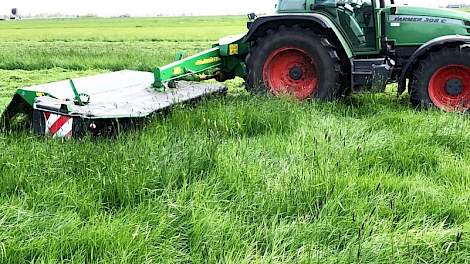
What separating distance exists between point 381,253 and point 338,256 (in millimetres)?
228

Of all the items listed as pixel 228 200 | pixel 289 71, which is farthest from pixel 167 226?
Answer: pixel 289 71

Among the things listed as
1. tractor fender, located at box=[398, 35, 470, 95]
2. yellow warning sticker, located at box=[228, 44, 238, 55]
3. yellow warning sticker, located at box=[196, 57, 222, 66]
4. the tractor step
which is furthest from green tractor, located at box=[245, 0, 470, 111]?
the tractor step

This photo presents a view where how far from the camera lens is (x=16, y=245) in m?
2.76

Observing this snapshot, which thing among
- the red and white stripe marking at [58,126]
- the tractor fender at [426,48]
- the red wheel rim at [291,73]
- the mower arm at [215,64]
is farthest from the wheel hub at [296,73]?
the red and white stripe marking at [58,126]

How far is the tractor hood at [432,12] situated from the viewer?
705 cm

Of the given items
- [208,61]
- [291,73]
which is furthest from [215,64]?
[291,73]

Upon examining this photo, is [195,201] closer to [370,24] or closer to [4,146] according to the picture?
[4,146]

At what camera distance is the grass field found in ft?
9.46

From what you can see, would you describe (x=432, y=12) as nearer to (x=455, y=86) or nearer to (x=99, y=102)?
(x=455, y=86)

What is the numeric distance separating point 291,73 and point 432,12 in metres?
1.94

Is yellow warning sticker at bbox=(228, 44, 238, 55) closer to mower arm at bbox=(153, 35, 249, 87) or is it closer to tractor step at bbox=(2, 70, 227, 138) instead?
mower arm at bbox=(153, 35, 249, 87)

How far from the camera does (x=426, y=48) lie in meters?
6.59

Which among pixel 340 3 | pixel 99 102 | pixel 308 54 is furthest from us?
pixel 340 3

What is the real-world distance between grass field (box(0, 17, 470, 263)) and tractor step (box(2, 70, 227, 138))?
0.24 meters
